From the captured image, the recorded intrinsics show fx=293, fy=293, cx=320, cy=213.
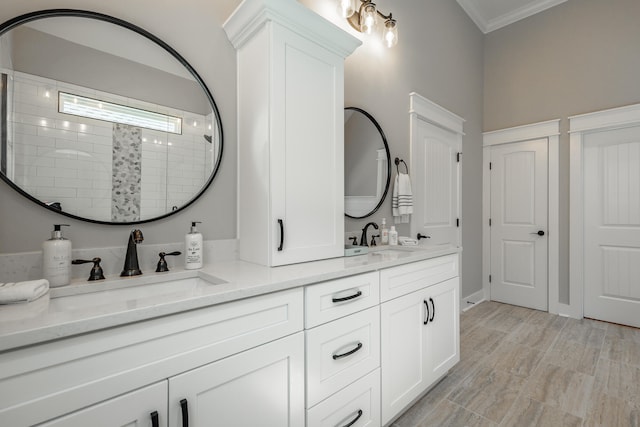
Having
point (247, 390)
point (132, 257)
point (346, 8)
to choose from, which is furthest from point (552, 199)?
point (132, 257)

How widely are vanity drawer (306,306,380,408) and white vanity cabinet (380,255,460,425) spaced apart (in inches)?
3.4

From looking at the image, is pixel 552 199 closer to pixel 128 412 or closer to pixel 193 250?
pixel 193 250

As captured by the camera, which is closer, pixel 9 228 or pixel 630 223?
pixel 9 228

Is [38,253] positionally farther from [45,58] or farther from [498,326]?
[498,326]

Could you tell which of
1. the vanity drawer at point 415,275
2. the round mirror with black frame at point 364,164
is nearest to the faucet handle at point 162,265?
the vanity drawer at point 415,275

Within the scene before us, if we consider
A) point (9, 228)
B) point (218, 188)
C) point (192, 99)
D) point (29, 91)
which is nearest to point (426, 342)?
point (218, 188)

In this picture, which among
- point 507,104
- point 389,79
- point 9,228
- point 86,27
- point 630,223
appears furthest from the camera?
point 507,104

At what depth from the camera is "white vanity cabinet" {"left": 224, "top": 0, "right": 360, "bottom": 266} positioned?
1.36 meters

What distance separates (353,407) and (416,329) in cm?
57

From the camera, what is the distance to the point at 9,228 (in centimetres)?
101

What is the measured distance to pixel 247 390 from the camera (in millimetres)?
978

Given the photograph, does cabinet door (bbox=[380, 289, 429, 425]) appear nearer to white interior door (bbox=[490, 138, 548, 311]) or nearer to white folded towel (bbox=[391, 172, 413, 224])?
white folded towel (bbox=[391, 172, 413, 224])

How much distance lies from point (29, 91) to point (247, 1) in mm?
926

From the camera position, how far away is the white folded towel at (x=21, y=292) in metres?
0.80
